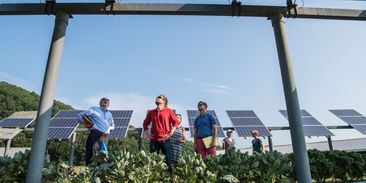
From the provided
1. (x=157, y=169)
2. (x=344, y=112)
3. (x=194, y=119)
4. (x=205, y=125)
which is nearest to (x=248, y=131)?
(x=194, y=119)

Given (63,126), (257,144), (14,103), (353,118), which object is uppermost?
(14,103)

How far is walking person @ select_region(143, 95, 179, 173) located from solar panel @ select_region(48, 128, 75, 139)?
366 centimetres

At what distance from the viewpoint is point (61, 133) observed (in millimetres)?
8469

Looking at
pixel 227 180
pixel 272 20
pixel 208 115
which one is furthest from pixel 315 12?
pixel 227 180

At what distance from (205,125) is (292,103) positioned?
191 cm

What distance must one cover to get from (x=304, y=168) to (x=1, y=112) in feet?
106

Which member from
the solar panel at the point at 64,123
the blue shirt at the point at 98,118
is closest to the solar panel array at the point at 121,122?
the solar panel at the point at 64,123

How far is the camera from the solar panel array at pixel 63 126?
8.30 m

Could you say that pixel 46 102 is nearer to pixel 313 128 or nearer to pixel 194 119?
pixel 194 119

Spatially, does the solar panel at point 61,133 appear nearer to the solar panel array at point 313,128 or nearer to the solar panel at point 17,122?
the solar panel at point 17,122

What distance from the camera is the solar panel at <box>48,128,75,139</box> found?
8117 millimetres

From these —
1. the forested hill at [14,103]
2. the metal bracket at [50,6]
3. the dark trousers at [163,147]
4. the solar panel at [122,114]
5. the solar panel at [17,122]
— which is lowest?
the dark trousers at [163,147]

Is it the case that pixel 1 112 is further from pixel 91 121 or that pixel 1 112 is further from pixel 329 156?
pixel 329 156

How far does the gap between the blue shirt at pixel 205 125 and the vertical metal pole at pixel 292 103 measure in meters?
1.68
